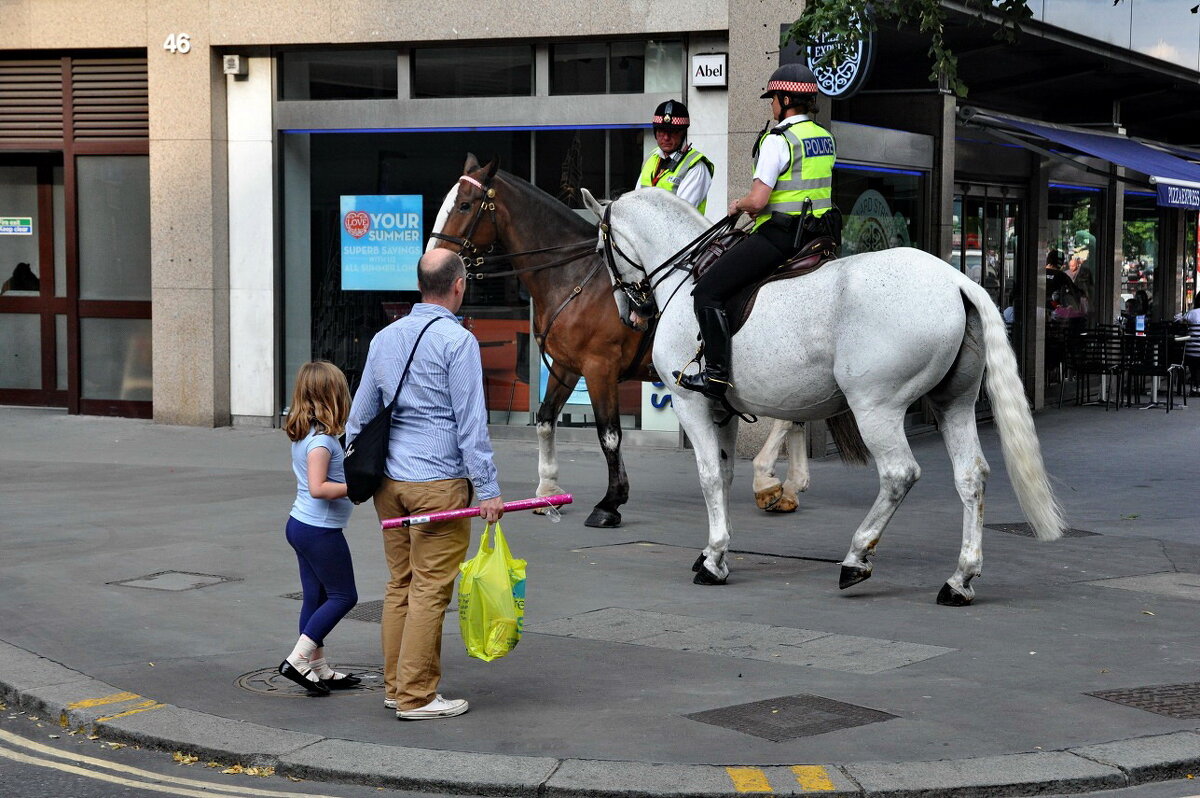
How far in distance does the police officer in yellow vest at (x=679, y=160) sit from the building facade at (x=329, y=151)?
3644 millimetres

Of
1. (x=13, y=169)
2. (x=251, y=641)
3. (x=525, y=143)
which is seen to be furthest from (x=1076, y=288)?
(x=251, y=641)

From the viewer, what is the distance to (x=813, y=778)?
4.96 metres

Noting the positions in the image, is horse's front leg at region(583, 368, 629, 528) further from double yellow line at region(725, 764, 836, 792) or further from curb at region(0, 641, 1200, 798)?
double yellow line at region(725, 764, 836, 792)

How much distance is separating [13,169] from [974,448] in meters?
13.4

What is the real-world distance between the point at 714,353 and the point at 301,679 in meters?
3.20

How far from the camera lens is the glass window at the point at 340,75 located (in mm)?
15320

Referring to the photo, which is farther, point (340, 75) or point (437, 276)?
point (340, 75)

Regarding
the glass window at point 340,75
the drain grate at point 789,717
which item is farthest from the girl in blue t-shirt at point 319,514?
the glass window at point 340,75

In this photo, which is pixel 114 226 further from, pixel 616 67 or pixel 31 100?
pixel 616 67

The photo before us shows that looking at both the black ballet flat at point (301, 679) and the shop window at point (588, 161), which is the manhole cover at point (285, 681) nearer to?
the black ballet flat at point (301, 679)

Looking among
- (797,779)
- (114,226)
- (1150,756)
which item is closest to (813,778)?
(797,779)

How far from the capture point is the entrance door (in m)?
17.2

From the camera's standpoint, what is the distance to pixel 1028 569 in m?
8.84

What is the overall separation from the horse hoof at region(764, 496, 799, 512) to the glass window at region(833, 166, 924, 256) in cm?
383
